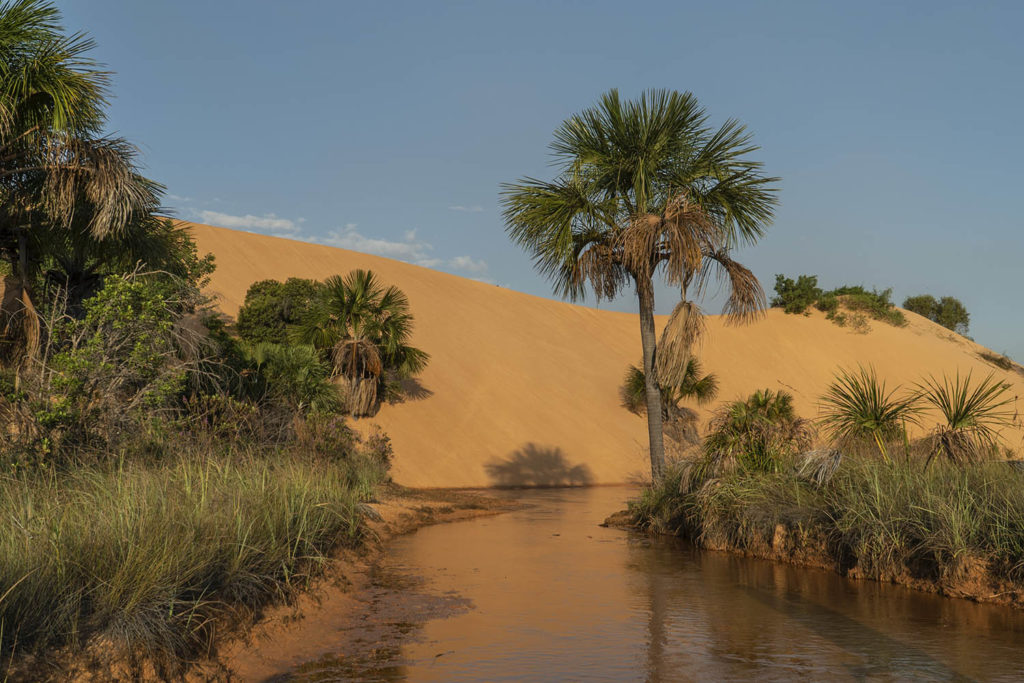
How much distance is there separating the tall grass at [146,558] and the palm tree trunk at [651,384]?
368 inches

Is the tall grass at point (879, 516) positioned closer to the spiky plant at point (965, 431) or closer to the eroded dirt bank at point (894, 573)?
the eroded dirt bank at point (894, 573)

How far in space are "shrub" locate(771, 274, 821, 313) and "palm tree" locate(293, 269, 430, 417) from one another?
33349mm

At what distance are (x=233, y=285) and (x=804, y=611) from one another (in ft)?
136

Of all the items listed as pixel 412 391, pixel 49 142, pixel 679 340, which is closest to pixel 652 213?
pixel 679 340

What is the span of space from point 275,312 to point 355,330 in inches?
186

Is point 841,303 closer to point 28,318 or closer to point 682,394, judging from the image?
point 682,394

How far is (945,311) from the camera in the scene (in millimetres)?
71312

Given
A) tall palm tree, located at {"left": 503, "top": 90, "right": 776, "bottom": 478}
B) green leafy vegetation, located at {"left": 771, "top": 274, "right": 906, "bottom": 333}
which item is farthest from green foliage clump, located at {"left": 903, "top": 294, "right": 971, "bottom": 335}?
tall palm tree, located at {"left": 503, "top": 90, "right": 776, "bottom": 478}

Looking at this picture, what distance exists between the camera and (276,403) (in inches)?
864

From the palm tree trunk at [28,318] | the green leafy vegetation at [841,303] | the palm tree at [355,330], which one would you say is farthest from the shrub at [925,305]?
the palm tree trunk at [28,318]

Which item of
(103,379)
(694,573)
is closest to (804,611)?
(694,573)

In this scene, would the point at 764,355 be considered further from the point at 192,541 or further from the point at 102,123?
the point at 192,541

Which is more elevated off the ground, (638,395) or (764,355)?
(764,355)

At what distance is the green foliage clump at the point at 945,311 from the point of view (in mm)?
70625
